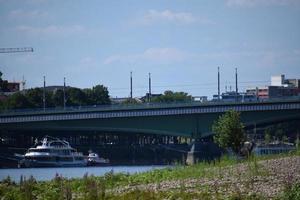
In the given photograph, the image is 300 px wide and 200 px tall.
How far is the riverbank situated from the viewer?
3108cm

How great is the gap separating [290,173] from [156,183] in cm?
619

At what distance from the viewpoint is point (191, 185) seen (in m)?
34.3

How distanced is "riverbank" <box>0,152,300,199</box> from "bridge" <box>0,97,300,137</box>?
267ft

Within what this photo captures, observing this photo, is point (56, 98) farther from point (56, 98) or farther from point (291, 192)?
point (291, 192)

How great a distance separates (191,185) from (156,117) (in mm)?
99036

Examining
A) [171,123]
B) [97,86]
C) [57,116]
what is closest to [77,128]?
[57,116]

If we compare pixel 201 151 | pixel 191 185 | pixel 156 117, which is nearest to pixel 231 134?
pixel 191 185

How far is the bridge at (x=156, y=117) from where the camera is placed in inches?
4906

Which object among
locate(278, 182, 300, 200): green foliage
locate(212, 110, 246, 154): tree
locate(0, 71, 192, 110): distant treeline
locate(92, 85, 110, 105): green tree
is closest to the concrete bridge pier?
locate(0, 71, 192, 110): distant treeline

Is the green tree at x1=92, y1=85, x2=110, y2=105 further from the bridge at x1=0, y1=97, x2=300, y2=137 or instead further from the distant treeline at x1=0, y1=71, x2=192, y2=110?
the bridge at x1=0, y1=97, x2=300, y2=137

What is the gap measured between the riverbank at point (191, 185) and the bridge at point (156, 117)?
81307mm

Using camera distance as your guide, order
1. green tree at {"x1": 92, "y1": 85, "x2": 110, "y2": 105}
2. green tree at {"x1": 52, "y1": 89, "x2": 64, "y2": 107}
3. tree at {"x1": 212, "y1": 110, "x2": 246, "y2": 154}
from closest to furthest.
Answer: tree at {"x1": 212, "y1": 110, "x2": 246, "y2": 154} < green tree at {"x1": 52, "y1": 89, "x2": 64, "y2": 107} < green tree at {"x1": 92, "y1": 85, "x2": 110, "y2": 105}

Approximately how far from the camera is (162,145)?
151500 mm

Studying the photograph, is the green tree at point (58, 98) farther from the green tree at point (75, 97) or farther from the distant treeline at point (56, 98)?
the green tree at point (75, 97)
